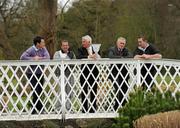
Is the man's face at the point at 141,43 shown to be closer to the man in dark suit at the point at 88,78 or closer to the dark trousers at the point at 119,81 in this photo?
the dark trousers at the point at 119,81

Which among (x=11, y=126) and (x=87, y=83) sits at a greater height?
(x=87, y=83)

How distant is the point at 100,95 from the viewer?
11070 millimetres

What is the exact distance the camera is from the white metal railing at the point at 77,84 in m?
10.6

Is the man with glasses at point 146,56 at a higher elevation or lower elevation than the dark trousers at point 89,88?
higher

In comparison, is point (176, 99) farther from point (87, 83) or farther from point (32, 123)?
point (32, 123)

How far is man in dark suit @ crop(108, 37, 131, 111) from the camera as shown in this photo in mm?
10820

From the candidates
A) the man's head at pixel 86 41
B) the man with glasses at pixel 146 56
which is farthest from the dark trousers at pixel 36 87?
the man with glasses at pixel 146 56

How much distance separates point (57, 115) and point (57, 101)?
0.30 meters

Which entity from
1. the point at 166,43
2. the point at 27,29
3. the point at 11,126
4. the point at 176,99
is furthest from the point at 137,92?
the point at 166,43

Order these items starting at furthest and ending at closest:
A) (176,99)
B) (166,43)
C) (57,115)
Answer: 1. (166,43)
2. (57,115)
3. (176,99)

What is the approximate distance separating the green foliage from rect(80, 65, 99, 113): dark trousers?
1.96 m

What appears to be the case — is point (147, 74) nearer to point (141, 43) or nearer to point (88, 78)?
point (141, 43)

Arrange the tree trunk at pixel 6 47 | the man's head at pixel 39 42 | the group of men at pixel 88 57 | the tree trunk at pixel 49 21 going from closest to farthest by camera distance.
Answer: the man's head at pixel 39 42
the group of men at pixel 88 57
the tree trunk at pixel 49 21
the tree trunk at pixel 6 47

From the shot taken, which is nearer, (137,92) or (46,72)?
(137,92)
